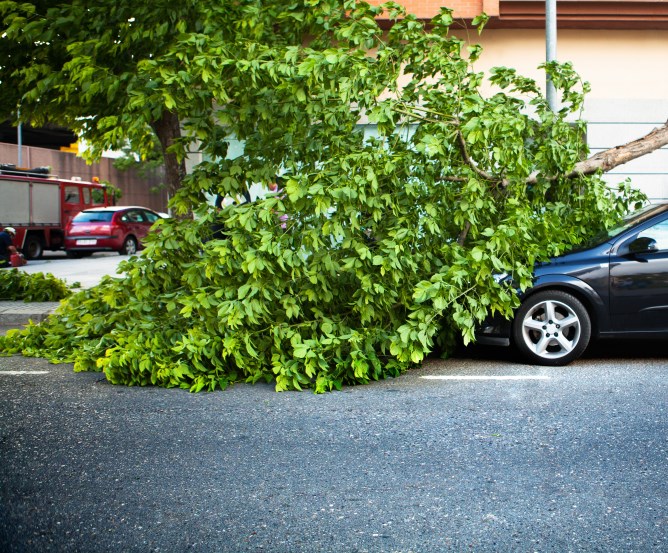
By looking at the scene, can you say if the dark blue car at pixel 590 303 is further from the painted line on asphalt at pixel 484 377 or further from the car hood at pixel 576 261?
the painted line on asphalt at pixel 484 377

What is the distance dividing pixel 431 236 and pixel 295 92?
5.57ft

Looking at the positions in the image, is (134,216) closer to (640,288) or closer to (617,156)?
(617,156)

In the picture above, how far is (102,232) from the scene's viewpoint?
26188 millimetres

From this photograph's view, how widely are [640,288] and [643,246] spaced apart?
369mm

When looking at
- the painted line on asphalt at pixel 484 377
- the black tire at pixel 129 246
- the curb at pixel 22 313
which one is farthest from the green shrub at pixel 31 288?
the black tire at pixel 129 246

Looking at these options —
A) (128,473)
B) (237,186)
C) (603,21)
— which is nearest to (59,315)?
(237,186)

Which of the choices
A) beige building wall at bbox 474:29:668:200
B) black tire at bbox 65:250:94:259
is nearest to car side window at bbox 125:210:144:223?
black tire at bbox 65:250:94:259

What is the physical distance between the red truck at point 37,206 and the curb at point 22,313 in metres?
13.9

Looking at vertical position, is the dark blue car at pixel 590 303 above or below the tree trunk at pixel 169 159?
below

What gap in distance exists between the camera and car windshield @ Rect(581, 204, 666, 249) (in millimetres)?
7484

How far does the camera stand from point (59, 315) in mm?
9156

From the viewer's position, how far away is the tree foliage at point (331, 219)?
257 inches

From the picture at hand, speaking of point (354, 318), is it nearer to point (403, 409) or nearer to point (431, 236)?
point (431, 236)

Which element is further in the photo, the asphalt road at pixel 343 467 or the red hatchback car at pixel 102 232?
the red hatchback car at pixel 102 232
